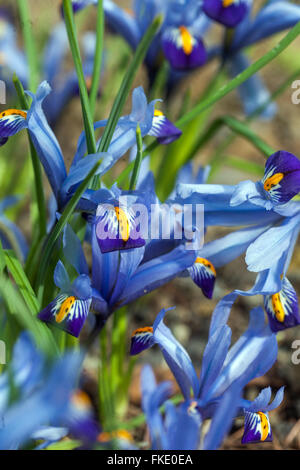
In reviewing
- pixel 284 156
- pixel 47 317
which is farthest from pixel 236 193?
pixel 47 317

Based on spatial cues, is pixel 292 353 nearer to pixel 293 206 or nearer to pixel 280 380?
pixel 280 380

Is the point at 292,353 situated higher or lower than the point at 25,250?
lower

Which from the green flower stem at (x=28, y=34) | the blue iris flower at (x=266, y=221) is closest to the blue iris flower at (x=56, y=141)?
the blue iris flower at (x=266, y=221)

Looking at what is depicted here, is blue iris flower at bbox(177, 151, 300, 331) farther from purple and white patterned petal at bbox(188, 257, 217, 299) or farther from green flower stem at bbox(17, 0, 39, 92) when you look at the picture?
green flower stem at bbox(17, 0, 39, 92)

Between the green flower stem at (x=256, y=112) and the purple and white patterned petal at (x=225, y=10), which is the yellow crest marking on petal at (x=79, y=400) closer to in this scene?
the green flower stem at (x=256, y=112)

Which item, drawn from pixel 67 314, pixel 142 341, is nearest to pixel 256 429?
pixel 142 341
